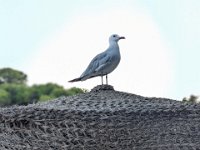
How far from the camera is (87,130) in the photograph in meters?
6.98

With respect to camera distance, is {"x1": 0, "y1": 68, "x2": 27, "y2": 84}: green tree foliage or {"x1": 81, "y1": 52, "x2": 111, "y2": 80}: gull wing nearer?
{"x1": 81, "y1": 52, "x2": 111, "y2": 80}: gull wing

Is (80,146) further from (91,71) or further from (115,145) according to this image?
(91,71)

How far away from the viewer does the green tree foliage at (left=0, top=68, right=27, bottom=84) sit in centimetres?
4002

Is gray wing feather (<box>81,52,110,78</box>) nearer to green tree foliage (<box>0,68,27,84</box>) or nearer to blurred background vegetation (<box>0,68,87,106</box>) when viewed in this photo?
blurred background vegetation (<box>0,68,87,106</box>)

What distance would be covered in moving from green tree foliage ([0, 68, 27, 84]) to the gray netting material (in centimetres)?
3218

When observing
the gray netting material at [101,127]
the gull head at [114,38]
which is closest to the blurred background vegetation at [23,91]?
the gull head at [114,38]

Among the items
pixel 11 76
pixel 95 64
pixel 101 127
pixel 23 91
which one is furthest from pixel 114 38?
pixel 11 76

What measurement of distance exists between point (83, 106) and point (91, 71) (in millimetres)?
1188

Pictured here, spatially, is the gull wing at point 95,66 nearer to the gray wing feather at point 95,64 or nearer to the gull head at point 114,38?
the gray wing feather at point 95,64

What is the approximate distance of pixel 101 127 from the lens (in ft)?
23.0

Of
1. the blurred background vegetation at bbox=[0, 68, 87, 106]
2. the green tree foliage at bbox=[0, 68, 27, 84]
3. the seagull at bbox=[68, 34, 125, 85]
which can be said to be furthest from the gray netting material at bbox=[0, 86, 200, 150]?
the green tree foliage at bbox=[0, 68, 27, 84]

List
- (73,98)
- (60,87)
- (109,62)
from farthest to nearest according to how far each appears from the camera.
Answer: (60,87)
(109,62)
(73,98)

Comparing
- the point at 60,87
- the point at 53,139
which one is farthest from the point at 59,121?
the point at 60,87

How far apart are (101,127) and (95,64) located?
148 centimetres
